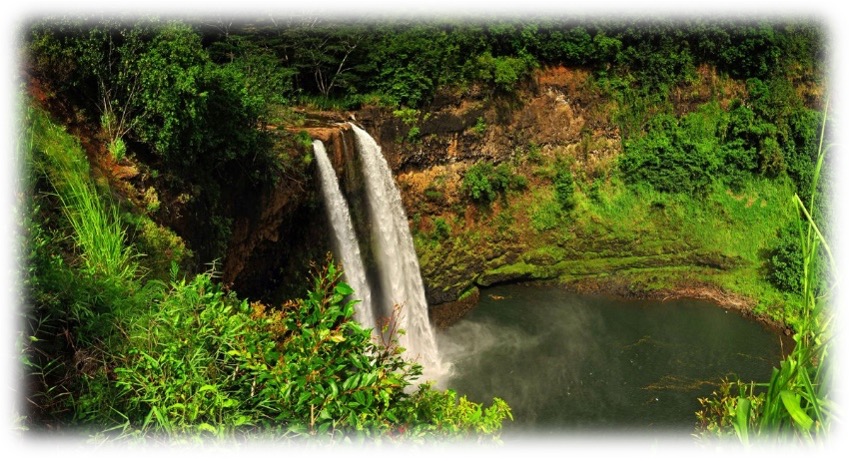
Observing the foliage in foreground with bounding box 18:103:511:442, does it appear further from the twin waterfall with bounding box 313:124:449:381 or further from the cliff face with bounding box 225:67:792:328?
the cliff face with bounding box 225:67:792:328

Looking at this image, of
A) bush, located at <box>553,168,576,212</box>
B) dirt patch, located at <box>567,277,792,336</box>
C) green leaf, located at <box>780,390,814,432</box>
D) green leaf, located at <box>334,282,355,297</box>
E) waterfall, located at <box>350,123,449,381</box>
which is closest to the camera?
green leaf, located at <box>780,390,814,432</box>

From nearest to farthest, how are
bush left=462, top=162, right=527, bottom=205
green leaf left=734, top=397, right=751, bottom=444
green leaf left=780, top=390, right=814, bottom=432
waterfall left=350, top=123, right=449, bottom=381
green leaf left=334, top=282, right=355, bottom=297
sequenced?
green leaf left=780, top=390, right=814, bottom=432 → green leaf left=734, top=397, right=751, bottom=444 → green leaf left=334, top=282, right=355, bottom=297 → waterfall left=350, top=123, right=449, bottom=381 → bush left=462, top=162, right=527, bottom=205

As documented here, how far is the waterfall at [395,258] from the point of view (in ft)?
45.2

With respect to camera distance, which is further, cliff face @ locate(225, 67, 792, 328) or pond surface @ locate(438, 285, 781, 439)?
cliff face @ locate(225, 67, 792, 328)

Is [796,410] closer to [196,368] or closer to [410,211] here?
[196,368]

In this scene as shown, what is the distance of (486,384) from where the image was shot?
43.4ft

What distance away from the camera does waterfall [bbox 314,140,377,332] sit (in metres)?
12.0

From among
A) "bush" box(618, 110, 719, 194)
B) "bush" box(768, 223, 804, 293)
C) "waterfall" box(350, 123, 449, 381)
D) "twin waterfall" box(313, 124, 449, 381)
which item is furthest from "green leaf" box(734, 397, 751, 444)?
"bush" box(618, 110, 719, 194)

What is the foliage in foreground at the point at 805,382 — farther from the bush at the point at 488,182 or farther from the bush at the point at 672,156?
the bush at the point at 672,156

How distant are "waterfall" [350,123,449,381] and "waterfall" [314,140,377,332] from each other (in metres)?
1.09

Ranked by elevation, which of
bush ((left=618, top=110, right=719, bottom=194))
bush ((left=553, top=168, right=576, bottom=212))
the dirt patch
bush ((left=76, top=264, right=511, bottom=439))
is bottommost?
the dirt patch

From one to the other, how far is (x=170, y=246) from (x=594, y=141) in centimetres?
1442

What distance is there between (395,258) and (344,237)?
81.3 inches

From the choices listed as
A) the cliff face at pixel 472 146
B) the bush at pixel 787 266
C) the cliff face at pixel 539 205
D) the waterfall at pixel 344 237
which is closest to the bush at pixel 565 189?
the cliff face at pixel 539 205
